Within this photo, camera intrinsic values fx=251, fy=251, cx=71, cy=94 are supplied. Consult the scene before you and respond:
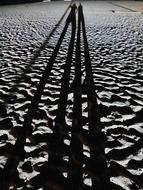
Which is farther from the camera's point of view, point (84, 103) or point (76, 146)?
point (84, 103)

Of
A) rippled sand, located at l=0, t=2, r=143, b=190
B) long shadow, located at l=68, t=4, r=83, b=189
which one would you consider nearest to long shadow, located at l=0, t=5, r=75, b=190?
rippled sand, located at l=0, t=2, r=143, b=190

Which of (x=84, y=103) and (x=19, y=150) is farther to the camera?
(x=84, y=103)

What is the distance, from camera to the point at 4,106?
1.49 m

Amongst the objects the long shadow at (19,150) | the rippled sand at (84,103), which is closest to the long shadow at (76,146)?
the rippled sand at (84,103)

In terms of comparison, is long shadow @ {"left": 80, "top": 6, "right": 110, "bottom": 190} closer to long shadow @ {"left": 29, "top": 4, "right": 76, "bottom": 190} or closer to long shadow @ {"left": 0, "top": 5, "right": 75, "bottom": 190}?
long shadow @ {"left": 29, "top": 4, "right": 76, "bottom": 190}

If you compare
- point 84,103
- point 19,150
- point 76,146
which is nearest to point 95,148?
point 76,146

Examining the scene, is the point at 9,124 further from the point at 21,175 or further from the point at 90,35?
the point at 90,35

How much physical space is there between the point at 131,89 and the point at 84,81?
0.35 metres

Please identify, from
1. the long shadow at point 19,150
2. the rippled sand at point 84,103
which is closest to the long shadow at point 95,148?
the rippled sand at point 84,103

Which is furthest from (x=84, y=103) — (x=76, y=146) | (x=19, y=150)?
(x=19, y=150)

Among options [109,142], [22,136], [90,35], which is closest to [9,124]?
[22,136]

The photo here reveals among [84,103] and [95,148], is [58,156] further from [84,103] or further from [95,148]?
[84,103]

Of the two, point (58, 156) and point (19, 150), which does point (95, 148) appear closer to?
point (58, 156)

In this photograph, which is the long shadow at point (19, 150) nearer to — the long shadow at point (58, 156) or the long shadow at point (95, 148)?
the long shadow at point (58, 156)
